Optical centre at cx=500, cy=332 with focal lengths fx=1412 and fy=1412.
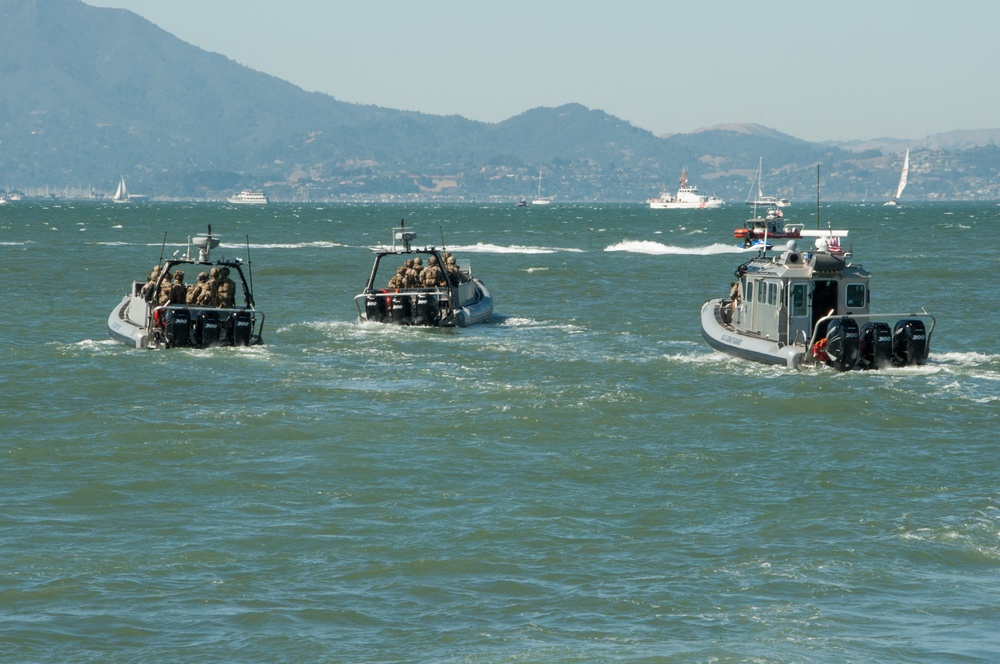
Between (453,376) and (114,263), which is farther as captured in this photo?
(114,263)

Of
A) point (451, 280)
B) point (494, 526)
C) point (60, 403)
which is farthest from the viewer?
point (451, 280)

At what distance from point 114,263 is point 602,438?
173 ft

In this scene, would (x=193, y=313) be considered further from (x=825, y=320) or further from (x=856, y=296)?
(x=856, y=296)

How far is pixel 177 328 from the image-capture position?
30.4 m

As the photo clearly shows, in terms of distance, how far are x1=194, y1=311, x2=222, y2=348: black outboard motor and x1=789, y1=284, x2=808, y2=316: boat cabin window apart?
40.0ft

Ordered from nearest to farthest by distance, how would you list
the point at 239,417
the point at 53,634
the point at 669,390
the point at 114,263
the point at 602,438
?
1. the point at 53,634
2. the point at 602,438
3. the point at 239,417
4. the point at 669,390
5. the point at 114,263

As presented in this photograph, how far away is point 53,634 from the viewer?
12.1 metres

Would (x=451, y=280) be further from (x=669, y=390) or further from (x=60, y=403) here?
(x=60, y=403)

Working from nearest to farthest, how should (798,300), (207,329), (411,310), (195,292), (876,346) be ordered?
(876,346), (798,300), (207,329), (195,292), (411,310)

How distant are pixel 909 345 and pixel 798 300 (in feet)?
7.61

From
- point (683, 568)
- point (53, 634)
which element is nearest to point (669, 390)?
point (683, 568)

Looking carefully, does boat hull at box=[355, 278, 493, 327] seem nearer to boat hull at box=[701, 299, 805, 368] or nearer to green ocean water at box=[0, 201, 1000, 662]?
green ocean water at box=[0, 201, 1000, 662]

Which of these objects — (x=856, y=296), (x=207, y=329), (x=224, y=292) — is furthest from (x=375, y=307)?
(x=856, y=296)

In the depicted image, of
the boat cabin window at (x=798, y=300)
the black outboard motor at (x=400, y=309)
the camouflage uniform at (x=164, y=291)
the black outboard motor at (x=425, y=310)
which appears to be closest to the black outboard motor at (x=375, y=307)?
the black outboard motor at (x=400, y=309)
